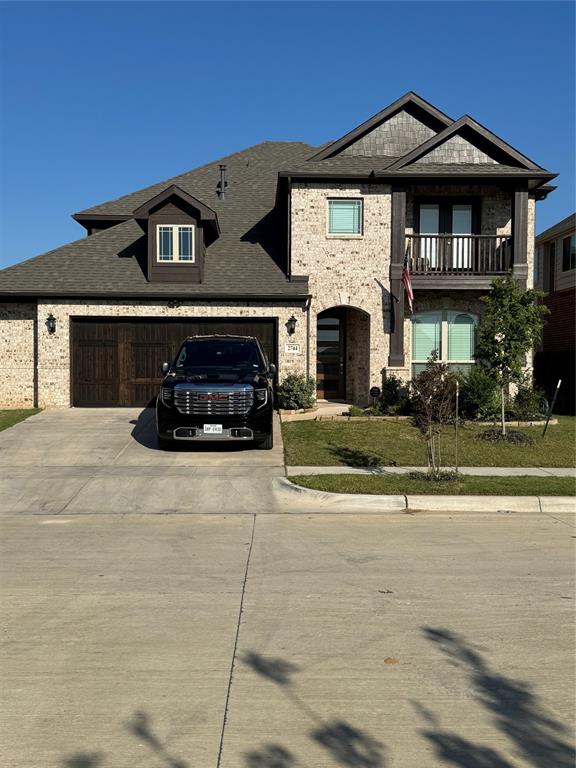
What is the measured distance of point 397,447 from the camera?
13.2 metres

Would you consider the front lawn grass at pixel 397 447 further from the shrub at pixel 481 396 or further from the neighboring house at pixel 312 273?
the neighboring house at pixel 312 273

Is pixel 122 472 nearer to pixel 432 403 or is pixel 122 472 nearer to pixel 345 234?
pixel 432 403

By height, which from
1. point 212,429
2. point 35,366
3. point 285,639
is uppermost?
point 35,366

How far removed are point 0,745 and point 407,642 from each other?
2594 mm

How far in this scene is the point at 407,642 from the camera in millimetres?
4777

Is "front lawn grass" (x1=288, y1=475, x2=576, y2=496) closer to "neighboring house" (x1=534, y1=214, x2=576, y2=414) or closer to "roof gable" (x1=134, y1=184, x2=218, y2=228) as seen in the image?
"roof gable" (x1=134, y1=184, x2=218, y2=228)

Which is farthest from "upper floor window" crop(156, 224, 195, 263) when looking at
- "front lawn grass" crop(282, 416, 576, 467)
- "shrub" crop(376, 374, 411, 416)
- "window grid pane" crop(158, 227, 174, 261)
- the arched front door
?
"shrub" crop(376, 374, 411, 416)

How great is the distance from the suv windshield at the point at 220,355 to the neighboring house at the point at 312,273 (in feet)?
12.7

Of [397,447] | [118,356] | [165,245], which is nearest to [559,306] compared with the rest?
[165,245]

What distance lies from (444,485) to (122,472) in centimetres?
503

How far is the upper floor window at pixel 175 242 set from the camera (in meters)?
18.5

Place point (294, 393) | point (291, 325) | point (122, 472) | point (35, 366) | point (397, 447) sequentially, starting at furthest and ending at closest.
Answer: point (35, 366), point (291, 325), point (294, 393), point (397, 447), point (122, 472)

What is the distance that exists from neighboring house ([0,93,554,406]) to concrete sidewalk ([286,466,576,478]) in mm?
7013

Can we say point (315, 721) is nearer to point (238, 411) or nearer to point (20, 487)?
point (20, 487)
